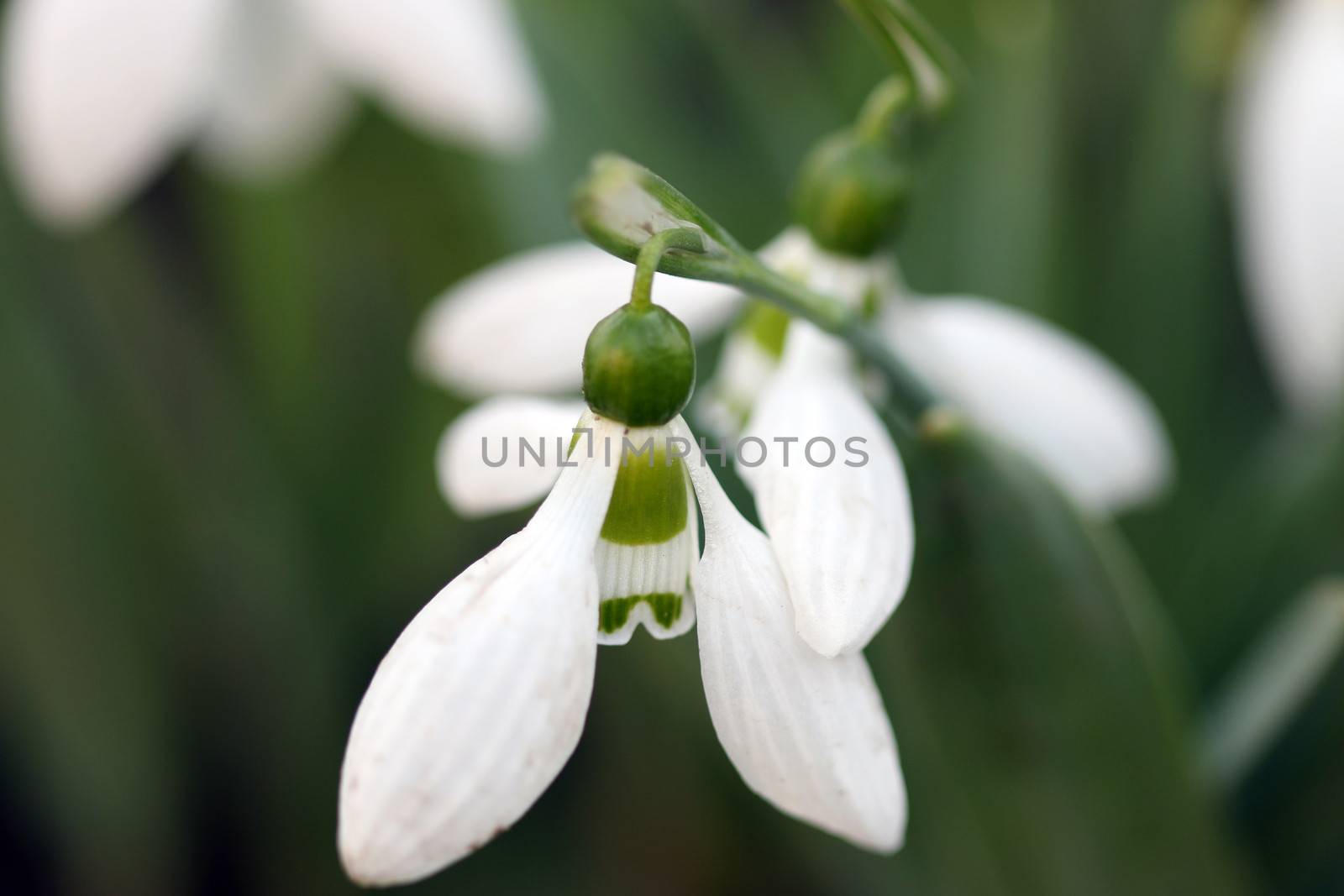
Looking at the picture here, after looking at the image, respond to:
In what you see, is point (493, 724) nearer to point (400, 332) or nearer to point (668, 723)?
point (668, 723)

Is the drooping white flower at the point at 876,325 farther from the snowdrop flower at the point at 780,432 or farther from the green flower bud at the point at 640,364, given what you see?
the green flower bud at the point at 640,364

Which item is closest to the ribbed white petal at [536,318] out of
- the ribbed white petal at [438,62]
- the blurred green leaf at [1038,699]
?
the blurred green leaf at [1038,699]

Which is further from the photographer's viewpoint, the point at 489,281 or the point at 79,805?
the point at 79,805

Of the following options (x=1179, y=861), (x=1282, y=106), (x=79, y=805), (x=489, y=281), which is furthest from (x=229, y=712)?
(x=1282, y=106)

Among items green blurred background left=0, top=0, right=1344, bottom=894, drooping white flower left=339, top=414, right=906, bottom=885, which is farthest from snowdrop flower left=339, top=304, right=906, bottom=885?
green blurred background left=0, top=0, right=1344, bottom=894

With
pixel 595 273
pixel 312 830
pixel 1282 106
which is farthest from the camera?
pixel 312 830
